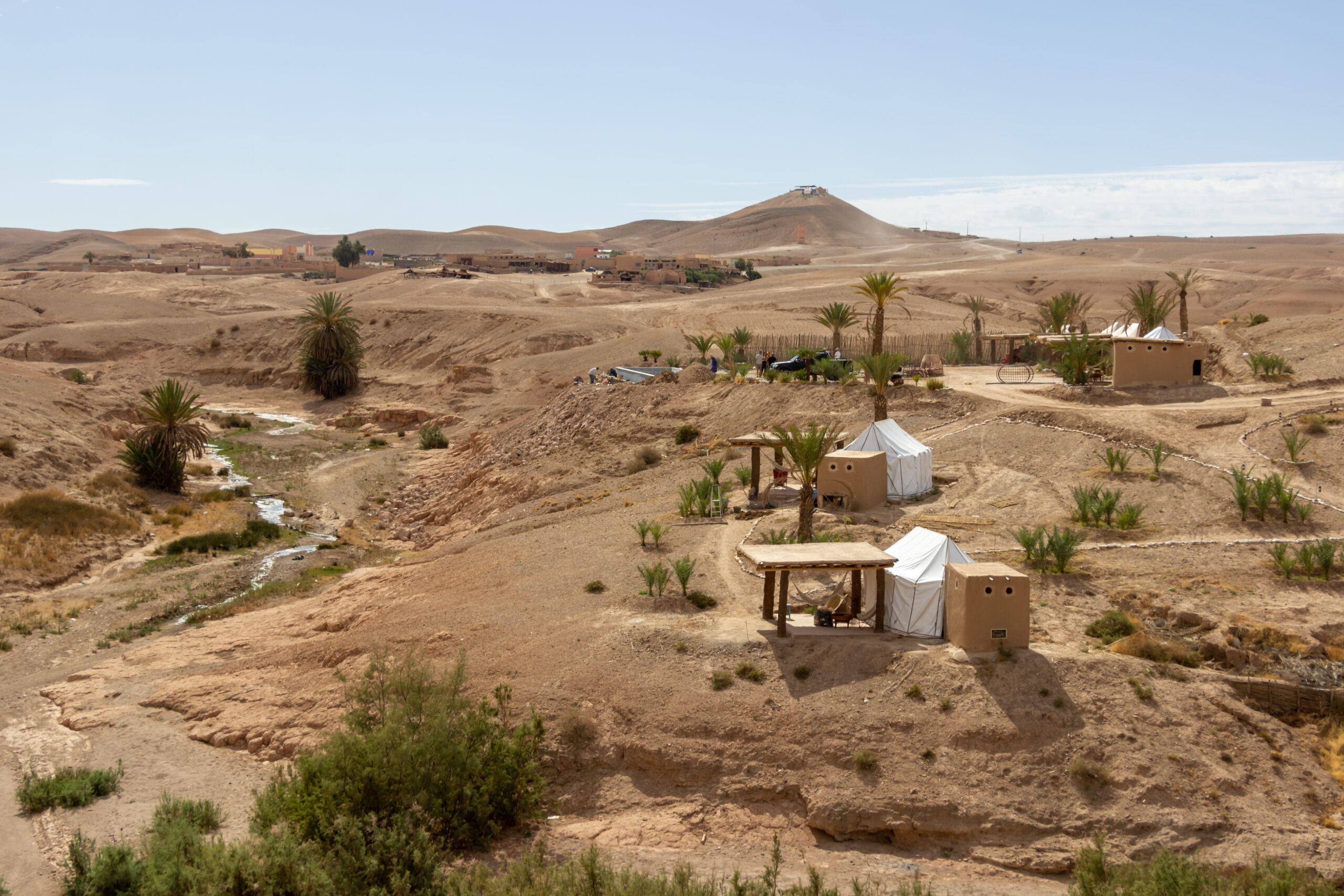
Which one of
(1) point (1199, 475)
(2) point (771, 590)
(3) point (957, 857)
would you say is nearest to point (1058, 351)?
(1) point (1199, 475)

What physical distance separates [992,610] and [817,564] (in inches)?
111

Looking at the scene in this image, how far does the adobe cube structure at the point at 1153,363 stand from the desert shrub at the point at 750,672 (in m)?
20.7

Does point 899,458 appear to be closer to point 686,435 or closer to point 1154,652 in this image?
point 1154,652

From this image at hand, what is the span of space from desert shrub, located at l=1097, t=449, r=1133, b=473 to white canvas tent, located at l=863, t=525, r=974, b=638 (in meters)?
9.83

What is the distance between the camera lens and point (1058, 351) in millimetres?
35812

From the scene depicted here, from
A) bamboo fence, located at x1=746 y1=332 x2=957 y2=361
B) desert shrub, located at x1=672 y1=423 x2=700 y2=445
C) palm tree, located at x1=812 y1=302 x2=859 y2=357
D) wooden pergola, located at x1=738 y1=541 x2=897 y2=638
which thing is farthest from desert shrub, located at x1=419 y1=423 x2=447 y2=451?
wooden pergola, located at x1=738 y1=541 x2=897 y2=638

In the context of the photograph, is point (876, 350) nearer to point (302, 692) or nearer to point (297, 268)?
point (302, 692)

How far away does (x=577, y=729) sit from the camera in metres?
15.9

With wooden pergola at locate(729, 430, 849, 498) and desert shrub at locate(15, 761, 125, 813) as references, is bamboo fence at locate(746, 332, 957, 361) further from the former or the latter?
desert shrub at locate(15, 761, 125, 813)

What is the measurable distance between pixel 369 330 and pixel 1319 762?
6555 cm

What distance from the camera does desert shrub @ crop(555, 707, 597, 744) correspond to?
51.9 feet

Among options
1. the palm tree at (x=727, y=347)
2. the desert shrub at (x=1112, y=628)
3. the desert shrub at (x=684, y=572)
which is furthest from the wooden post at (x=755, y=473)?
the palm tree at (x=727, y=347)

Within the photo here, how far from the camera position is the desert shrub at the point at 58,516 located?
1117 inches

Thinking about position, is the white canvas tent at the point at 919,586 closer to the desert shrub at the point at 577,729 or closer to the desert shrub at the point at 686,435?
the desert shrub at the point at 577,729
